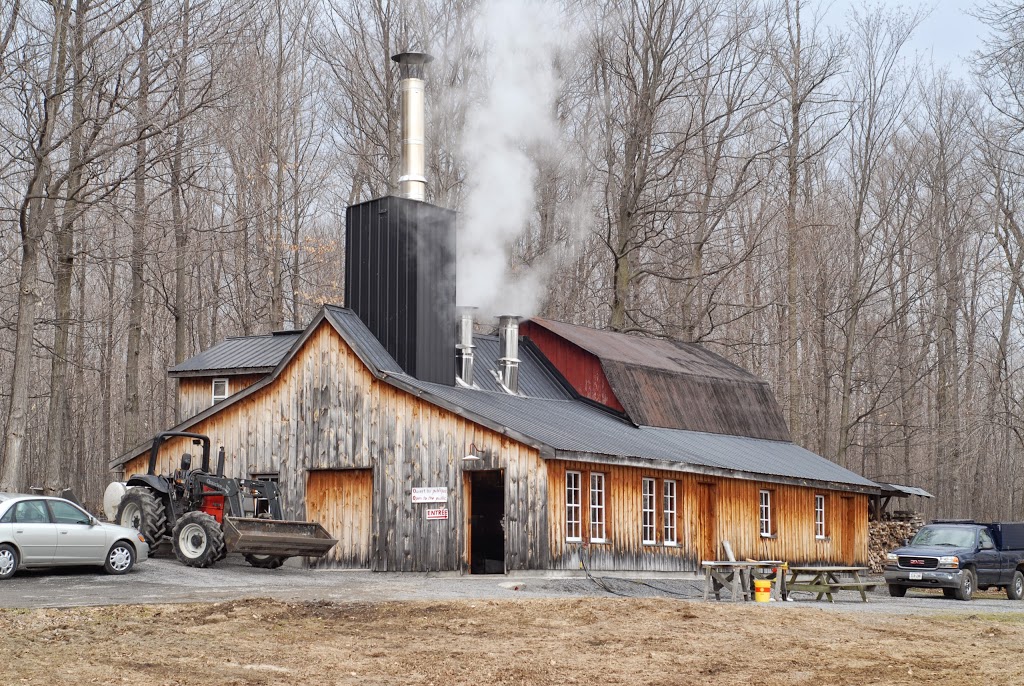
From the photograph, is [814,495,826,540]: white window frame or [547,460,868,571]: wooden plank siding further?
[814,495,826,540]: white window frame

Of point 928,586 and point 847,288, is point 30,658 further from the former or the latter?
point 847,288

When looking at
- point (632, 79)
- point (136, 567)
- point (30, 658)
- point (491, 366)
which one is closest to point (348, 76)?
point (632, 79)

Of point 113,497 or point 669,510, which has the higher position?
point 113,497

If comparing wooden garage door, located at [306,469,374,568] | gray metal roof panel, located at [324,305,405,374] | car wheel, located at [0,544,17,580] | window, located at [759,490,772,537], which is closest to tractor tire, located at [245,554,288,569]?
wooden garage door, located at [306,469,374,568]

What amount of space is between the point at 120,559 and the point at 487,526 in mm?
8315

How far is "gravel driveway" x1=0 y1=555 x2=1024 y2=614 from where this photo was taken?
17.2m

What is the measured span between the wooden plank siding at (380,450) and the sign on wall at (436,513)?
0.40 ft

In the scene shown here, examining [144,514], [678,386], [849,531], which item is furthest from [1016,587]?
[144,514]

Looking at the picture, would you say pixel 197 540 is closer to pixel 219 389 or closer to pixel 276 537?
pixel 276 537

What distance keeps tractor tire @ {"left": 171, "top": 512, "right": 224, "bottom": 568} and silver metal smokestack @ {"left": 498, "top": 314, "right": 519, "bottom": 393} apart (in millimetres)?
8126

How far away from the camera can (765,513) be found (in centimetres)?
2911

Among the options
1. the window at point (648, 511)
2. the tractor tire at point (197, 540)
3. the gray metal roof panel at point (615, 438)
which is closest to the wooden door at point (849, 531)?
the gray metal roof panel at point (615, 438)

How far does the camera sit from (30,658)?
1258 centimetres

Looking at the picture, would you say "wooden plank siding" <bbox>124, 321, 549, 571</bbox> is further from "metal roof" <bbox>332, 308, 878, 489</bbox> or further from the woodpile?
the woodpile
